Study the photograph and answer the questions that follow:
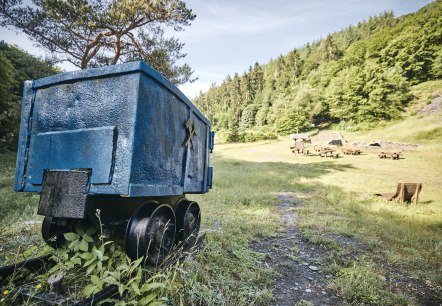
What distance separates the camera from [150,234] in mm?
2514

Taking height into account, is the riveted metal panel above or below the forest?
below

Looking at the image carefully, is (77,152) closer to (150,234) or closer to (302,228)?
(150,234)

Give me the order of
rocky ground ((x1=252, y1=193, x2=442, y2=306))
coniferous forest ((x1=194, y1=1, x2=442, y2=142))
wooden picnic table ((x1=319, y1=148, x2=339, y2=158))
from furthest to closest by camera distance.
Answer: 1. coniferous forest ((x1=194, y1=1, x2=442, y2=142))
2. wooden picnic table ((x1=319, y1=148, x2=339, y2=158))
3. rocky ground ((x1=252, y1=193, x2=442, y2=306))

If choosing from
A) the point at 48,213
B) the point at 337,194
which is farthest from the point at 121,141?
the point at 337,194

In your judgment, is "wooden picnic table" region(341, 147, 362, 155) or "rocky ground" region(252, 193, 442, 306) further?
"wooden picnic table" region(341, 147, 362, 155)

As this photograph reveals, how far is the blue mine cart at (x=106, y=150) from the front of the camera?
7.06 ft

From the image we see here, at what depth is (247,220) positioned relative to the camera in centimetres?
592

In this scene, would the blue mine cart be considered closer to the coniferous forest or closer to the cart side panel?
the cart side panel

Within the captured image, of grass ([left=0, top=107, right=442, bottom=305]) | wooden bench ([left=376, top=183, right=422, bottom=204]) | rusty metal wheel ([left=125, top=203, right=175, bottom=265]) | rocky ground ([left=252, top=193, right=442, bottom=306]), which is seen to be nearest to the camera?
rusty metal wheel ([left=125, top=203, right=175, bottom=265])

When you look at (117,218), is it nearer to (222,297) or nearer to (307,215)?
(222,297)

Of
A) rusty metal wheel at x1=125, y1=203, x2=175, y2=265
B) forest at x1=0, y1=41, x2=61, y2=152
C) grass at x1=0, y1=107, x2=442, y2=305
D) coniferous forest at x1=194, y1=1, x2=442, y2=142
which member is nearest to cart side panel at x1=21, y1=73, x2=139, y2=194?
rusty metal wheel at x1=125, y1=203, x2=175, y2=265

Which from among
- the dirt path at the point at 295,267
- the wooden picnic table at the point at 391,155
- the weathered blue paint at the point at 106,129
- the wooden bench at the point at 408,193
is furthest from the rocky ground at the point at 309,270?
the wooden picnic table at the point at 391,155

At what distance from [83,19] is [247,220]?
1100 centimetres

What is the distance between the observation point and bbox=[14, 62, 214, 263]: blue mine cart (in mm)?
2150
